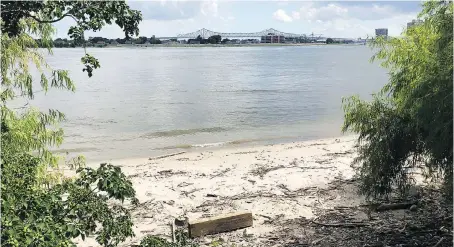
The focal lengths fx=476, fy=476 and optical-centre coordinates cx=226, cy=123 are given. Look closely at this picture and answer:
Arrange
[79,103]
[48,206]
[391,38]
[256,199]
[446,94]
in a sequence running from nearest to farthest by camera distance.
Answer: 1. [48,206]
2. [446,94]
3. [391,38]
4. [256,199]
5. [79,103]

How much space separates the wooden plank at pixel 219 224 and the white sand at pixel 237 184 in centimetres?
13

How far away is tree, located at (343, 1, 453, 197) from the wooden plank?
6.74 ft

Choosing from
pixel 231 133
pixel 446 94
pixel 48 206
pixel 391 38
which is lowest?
pixel 231 133

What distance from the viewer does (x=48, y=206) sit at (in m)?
3.57

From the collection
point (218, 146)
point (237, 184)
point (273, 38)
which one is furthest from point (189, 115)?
point (273, 38)

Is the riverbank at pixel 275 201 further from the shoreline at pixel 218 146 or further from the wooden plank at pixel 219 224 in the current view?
the shoreline at pixel 218 146

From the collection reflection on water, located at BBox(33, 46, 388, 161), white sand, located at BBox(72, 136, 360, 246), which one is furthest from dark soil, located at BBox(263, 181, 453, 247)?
reflection on water, located at BBox(33, 46, 388, 161)

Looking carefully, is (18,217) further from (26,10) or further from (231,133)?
(231,133)

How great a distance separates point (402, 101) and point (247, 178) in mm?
5143

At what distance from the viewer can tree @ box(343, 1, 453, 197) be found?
5.80 meters

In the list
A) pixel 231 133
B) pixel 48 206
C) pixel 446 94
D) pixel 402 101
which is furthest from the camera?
pixel 231 133

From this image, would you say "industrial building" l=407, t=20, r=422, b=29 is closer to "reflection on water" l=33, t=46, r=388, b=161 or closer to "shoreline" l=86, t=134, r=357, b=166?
"shoreline" l=86, t=134, r=357, b=166

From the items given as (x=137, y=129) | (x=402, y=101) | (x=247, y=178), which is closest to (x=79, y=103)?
(x=137, y=129)

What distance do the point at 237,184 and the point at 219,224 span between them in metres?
3.03
